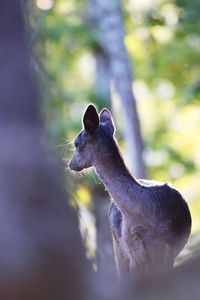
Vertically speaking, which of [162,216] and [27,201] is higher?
[162,216]

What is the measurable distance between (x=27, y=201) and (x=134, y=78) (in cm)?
1682

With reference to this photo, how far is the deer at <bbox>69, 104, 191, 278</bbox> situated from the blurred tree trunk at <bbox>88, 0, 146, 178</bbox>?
8.93 metres

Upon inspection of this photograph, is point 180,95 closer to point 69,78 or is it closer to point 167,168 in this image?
point 167,168

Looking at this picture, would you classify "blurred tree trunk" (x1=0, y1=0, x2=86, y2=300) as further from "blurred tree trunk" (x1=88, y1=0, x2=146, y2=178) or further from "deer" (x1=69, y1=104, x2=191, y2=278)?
"blurred tree trunk" (x1=88, y1=0, x2=146, y2=178)

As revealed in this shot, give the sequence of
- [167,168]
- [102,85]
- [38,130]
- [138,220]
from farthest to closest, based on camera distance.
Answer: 1. [167,168]
2. [102,85]
3. [138,220]
4. [38,130]

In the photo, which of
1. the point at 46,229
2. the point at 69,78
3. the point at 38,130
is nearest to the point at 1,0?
the point at 38,130

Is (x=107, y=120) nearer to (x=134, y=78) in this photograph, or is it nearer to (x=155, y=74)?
(x=155, y=74)

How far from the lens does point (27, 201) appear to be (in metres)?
2.47

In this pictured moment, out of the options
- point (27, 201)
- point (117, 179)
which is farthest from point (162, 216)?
point (27, 201)

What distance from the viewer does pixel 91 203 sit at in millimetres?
13906

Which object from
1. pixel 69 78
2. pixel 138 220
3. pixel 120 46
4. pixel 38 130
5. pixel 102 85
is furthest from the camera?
pixel 69 78

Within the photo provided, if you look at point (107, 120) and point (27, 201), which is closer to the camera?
point (27, 201)

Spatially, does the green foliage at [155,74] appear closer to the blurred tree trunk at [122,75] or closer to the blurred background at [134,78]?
the blurred background at [134,78]

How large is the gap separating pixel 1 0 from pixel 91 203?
11346 millimetres
